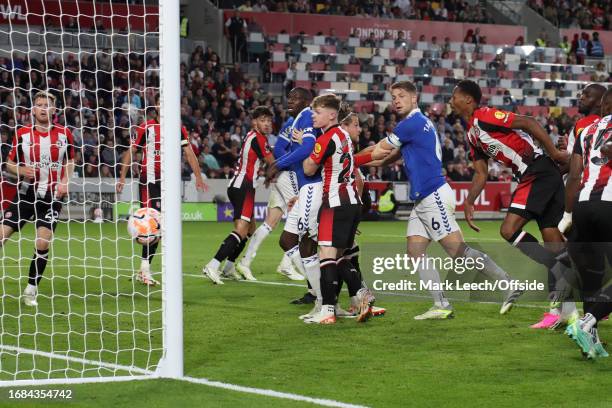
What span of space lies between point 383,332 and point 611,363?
210 centimetres

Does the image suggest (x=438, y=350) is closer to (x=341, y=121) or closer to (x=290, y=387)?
(x=290, y=387)

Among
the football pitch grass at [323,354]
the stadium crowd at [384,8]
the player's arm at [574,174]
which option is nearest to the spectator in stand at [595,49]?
the stadium crowd at [384,8]

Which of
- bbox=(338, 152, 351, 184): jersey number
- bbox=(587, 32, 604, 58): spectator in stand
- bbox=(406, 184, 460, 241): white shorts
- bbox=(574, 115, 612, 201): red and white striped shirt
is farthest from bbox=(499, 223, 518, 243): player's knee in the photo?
bbox=(587, 32, 604, 58): spectator in stand

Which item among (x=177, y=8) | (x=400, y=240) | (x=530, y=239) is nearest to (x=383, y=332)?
(x=530, y=239)

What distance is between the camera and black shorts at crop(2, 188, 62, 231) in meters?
9.96

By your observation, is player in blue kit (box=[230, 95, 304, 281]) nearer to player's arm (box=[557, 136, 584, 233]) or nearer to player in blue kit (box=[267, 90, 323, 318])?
player in blue kit (box=[267, 90, 323, 318])

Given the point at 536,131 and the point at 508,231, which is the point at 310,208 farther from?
the point at 536,131

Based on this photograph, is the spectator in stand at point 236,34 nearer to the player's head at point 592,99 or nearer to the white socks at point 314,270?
the white socks at point 314,270

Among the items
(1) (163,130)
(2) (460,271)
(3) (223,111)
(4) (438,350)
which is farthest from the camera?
(3) (223,111)

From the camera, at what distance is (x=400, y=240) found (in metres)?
19.1

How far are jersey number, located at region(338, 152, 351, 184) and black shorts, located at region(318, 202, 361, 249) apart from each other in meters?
0.24

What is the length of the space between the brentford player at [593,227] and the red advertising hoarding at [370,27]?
2708 cm

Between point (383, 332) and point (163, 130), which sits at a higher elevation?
point (163, 130)

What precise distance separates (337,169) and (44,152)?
3.15 meters
